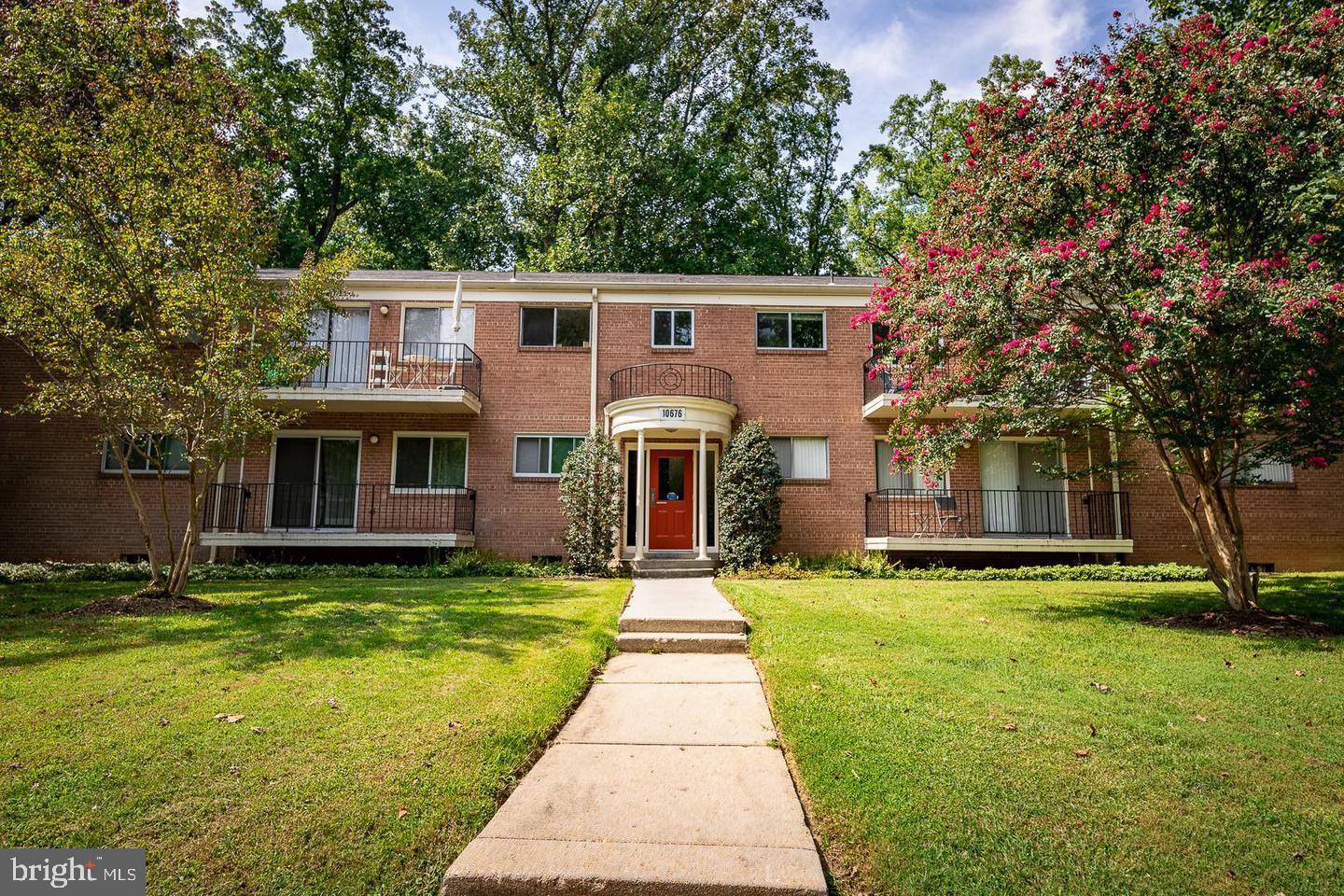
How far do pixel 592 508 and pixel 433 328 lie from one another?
6.06m

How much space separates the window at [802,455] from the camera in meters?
15.2

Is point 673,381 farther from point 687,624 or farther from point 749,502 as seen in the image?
point 687,624

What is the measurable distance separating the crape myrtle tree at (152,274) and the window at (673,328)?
302 inches

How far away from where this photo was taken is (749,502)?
13.3 metres

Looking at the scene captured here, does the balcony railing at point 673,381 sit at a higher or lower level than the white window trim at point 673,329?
lower

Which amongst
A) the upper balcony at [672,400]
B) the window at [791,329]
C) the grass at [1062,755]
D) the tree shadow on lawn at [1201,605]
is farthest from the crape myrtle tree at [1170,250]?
the window at [791,329]

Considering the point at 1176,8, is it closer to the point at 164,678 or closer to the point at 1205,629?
the point at 1205,629

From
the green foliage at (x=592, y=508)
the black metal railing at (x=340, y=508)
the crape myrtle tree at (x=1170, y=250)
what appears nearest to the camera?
the crape myrtle tree at (x=1170, y=250)

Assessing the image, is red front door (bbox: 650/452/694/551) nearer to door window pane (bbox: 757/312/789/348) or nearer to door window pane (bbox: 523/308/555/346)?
door window pane (bbox: 757/312/789/348)

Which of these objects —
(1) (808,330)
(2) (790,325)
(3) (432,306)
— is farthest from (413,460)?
(1) (808,330)

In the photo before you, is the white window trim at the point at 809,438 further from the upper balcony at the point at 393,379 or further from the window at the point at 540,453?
the upper balcony at the point at 393,379

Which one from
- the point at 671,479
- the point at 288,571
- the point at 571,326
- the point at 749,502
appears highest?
the point at 571,326

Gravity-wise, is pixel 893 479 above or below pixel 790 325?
below

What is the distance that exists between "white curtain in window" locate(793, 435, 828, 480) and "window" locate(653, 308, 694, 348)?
3266 mm
